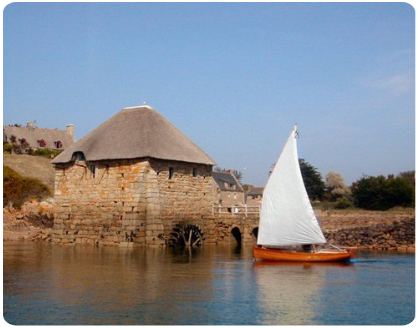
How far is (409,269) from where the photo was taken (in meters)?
26.0

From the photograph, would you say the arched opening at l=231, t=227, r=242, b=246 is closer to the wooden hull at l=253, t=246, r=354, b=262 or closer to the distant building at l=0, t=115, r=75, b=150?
the wooden hull at l=253, t=246, r=354, b=262

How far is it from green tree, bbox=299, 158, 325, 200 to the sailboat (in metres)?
45.9

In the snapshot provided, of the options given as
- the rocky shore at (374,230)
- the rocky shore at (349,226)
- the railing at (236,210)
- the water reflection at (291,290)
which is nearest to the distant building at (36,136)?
the rocky shore at (349,226)

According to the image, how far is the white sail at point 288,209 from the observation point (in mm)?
27766

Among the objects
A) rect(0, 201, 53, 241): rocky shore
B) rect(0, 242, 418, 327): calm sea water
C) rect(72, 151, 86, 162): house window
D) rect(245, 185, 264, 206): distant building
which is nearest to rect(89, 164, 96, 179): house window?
rect(72, 151, 86, 162): house window

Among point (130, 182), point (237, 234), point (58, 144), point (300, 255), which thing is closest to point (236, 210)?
point (237, 234)

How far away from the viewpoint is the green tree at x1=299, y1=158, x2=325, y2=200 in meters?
74.6

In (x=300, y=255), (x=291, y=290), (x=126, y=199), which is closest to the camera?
(x=291, y=290)

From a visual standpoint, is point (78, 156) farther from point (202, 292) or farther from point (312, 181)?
point (312, 181)

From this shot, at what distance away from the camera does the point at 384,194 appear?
2167 inches

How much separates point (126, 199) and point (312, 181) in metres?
41.0

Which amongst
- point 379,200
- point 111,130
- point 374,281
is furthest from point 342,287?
point 379,200

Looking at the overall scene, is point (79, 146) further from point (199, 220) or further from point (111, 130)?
point (199, 220)

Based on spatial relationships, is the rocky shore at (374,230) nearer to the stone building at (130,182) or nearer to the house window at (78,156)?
the stone building at (130,182)
